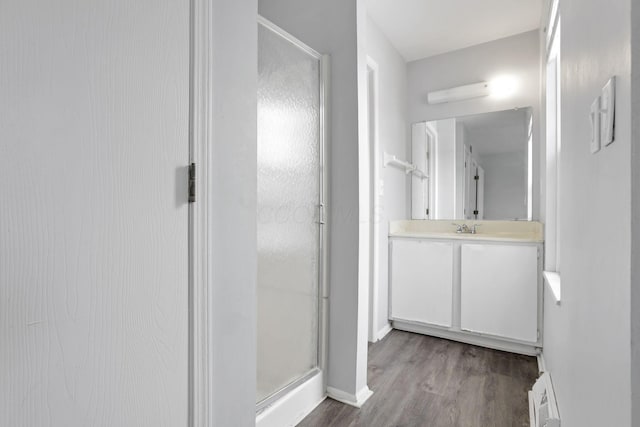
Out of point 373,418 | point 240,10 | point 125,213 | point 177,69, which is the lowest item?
point 373,418

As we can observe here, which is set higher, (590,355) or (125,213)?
(125,213)

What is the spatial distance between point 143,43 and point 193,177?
1.17ft

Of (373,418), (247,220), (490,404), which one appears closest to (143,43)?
(247,220)

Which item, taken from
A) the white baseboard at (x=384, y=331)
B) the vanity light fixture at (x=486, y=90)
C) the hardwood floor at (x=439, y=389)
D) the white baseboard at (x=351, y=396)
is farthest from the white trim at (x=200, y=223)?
the vanity light fixture at (x=486, y=90)

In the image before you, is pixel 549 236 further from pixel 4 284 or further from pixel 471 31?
pixel 4 284

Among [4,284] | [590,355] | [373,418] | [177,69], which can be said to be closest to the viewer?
[4,284]

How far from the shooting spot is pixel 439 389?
192cm

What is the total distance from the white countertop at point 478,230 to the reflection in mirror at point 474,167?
0.06 metres

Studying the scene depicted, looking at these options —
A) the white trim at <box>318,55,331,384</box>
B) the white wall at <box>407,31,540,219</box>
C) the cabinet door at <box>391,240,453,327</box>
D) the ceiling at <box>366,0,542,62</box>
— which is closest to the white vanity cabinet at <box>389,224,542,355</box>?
the cabinet door at <box>391,240,453,327</box>

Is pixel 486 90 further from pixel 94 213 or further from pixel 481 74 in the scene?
pixel 94 213

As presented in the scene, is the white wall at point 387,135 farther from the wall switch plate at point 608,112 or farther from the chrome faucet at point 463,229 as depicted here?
the wall switch plate at point 608,112

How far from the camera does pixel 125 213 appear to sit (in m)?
0.79

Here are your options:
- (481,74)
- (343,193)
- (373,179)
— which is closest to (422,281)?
(373,179)

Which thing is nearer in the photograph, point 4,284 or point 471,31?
point 4,284
